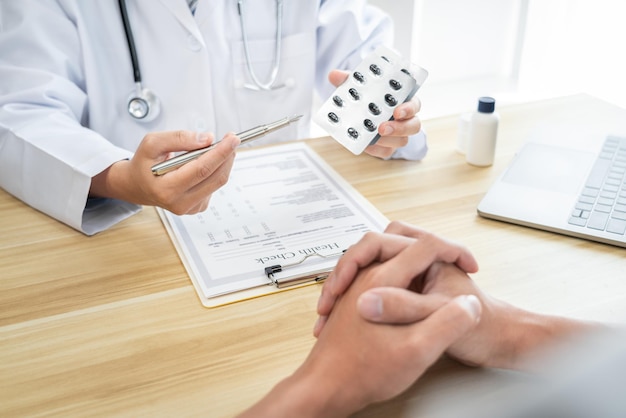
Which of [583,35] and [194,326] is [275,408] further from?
[583,35]

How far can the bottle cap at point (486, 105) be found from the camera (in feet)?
3.41

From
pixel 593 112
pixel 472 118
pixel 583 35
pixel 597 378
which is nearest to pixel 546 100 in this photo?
pixel 593 112

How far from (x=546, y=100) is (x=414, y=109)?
497 millimetres

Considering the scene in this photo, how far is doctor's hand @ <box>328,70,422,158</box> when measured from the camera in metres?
0.95

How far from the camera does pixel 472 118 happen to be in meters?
1.06

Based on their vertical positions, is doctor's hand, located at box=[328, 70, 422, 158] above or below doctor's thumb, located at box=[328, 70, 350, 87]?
below

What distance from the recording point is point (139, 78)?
114cm

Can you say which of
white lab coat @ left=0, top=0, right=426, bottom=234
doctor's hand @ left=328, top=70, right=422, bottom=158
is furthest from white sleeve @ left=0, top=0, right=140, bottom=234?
doctor's hand @ left=328, top=70, right=422, bottom=158

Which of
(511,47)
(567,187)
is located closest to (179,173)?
(567,187)

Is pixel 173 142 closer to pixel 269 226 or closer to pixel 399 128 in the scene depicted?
pixel 269 226

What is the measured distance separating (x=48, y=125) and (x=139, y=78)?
200 millimetres

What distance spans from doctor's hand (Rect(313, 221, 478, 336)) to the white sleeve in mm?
422

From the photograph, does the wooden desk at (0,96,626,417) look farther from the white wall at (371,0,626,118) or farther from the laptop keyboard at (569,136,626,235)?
the white wall at (371,0,626,118)

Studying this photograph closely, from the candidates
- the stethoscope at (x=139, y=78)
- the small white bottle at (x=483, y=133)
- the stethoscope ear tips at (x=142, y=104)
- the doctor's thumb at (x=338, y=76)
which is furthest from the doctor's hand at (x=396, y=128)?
the stethoscope ear tips at (x=142, y=104)
